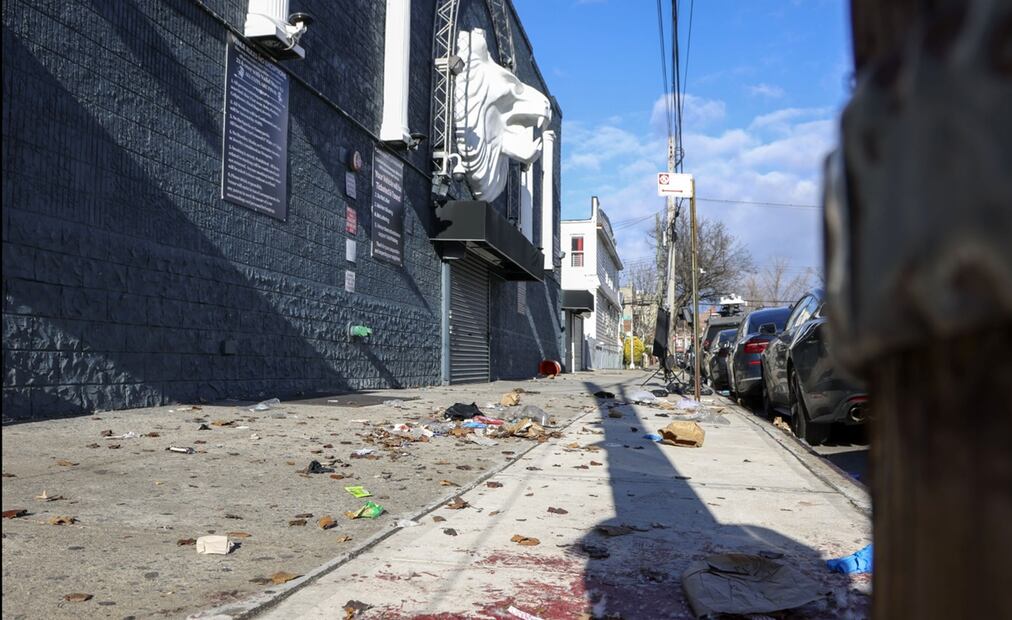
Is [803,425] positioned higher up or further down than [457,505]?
higher up

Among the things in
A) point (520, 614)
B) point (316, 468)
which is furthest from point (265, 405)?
point (520, 614)

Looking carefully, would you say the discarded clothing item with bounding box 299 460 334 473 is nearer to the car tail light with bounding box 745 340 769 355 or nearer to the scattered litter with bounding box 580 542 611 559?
the scattered litter with bounding box 580 542 611 559

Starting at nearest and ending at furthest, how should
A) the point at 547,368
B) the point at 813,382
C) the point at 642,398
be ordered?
the point at 813,382, the point at 642,398, the point at 547,368

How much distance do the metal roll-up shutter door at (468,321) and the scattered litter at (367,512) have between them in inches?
530

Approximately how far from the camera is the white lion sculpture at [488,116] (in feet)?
57.3

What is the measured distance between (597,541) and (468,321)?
1608 cm

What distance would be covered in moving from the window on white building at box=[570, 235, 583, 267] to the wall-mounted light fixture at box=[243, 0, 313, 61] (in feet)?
132

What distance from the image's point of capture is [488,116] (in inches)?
728

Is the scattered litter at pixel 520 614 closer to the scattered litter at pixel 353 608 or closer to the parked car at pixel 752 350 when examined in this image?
the scattered litter at pixel 353 608

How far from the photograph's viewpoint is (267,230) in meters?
10.3

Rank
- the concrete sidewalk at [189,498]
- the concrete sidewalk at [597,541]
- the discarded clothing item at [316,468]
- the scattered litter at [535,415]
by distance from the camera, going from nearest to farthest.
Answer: the concrete sidewalk at [597,541]
the concrete sidewalk at [189,498]
the discarded clothing item at [316,468]
the scattered litter at [535,415]

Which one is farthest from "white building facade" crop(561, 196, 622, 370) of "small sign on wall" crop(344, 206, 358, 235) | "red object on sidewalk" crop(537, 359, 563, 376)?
"small sign on wall" crop(344, 206, 358, 235)

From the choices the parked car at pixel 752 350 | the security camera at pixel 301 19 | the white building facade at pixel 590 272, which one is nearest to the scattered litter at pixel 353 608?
the security camera at pixel 301 19

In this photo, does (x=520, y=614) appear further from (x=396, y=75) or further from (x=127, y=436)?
(x=396, y=75)
